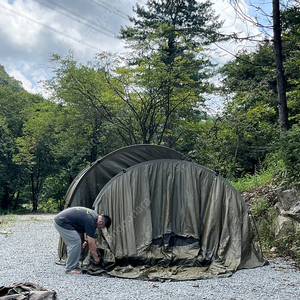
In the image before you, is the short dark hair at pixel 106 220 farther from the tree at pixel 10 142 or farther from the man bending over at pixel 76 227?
the tree at pixel 10 142

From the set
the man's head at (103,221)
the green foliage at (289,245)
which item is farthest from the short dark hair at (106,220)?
the green foliage at (289,245)

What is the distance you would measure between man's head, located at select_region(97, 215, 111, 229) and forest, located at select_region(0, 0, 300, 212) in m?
4.16

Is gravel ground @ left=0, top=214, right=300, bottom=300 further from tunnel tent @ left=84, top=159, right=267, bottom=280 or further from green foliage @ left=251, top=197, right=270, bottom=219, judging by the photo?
green foliage @ left=251, top=197, right=270, bottom=219

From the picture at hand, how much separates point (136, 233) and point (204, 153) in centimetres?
891

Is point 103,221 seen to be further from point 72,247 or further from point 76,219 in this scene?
point 72,247

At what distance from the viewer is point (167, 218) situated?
20.1ft

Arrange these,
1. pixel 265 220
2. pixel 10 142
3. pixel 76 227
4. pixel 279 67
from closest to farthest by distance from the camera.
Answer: pixel 76 227
pixel 265 220
pixel 279 67
pixel 10 142

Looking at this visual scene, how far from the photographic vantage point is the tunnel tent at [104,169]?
6.43 m

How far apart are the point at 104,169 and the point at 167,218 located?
5.09 ft

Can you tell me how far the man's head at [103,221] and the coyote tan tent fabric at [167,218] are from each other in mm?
400

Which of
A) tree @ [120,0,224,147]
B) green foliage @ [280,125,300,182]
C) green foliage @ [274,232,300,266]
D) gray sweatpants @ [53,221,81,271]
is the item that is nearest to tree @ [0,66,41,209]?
tree @ [120,0,224,147]

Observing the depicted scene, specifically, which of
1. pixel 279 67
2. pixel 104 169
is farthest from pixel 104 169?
pixel 279 67

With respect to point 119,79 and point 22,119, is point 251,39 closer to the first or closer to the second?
point 119,79

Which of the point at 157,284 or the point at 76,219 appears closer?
the point at 157,284
